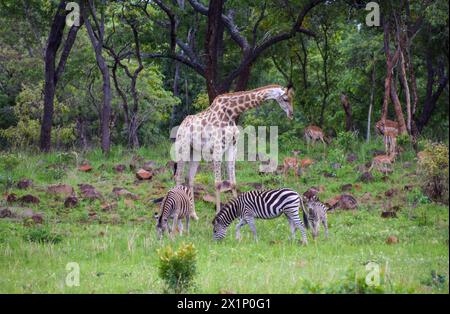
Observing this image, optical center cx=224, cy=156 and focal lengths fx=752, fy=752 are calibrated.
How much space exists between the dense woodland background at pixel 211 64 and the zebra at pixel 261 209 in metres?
5.96

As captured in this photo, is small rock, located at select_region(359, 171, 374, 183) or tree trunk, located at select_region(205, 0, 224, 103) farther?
tree trunk, located at select_region(205, 0, 224, 103)

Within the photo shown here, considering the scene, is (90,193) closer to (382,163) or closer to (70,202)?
(70,202)

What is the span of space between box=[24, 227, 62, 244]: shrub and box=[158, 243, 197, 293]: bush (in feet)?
15.4

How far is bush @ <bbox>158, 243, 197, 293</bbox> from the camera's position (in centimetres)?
1002

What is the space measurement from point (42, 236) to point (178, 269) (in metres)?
5.09

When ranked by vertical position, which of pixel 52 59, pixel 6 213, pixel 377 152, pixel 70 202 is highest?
pixel 52 59

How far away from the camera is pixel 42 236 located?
14258 millimetres

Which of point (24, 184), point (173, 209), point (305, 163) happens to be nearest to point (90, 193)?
point (24, 184)

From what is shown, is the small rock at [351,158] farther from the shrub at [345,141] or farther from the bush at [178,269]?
the bush at [178,269]

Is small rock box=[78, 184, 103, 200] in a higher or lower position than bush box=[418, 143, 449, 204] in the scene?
lower

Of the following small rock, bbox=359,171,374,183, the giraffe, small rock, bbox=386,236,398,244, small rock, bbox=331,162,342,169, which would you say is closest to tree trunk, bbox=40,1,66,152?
the giraffe

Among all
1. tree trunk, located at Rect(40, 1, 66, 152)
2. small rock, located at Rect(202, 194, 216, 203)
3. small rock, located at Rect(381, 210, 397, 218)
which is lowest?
small rock, located at Rect(381, 210, 397, 218)

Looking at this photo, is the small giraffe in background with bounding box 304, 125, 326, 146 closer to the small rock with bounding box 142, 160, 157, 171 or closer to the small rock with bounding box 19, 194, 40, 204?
the small rock with bounding box 142, 160, 157, 171

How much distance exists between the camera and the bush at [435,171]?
15.9m
